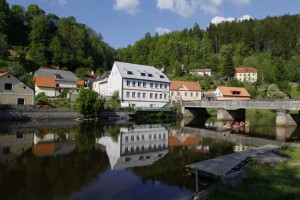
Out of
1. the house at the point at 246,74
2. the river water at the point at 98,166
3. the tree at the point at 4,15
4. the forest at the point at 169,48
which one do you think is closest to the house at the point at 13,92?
the forest at the point at 169,48

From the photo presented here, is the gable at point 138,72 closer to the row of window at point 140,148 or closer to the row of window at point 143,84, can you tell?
the row of window at point 143,84

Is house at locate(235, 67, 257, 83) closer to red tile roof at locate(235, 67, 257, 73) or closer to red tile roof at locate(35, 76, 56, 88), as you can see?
red tile roof at locate(235, 67, 257, 73)

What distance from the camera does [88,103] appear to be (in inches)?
1937

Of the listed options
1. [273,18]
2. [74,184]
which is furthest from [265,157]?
[273,18]

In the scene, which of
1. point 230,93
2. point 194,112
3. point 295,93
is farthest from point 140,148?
point 295,93

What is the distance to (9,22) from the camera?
3979 inches

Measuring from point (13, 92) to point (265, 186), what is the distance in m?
47.6

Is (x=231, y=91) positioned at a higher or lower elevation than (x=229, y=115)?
higher

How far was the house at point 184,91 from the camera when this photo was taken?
8194 centimetres

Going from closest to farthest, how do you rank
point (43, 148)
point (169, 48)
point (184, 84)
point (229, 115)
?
point (43, 148)
point (229, 115)
point (184, 84)
point (169, 48)

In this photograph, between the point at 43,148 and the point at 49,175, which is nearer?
the point at 49,175

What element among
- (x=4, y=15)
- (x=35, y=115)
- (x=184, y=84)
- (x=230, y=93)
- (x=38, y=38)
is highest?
(x=4, y=15)

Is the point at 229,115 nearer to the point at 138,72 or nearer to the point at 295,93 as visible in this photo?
the point at 138,72

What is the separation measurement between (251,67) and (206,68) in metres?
21.3
